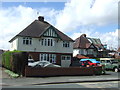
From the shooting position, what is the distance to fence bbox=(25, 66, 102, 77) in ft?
62.6

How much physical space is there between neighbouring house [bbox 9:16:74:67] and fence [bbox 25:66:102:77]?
14.9m

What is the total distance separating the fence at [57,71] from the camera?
62.6 ft

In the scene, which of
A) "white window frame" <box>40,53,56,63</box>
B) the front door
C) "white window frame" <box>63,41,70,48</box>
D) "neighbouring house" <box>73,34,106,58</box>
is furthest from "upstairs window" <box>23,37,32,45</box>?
"neighbouring house" <box>73,34,106,58</box>

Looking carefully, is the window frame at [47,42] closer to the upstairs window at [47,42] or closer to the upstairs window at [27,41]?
the upstairs window at [47,42]

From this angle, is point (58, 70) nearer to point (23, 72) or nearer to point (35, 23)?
Result: point (23, 72)

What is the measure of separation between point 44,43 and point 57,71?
1647cm

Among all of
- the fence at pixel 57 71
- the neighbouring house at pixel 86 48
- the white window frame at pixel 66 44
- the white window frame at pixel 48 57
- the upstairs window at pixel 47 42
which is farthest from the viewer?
the neighbouring house at pixel 86 48

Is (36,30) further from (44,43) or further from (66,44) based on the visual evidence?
(66,44)

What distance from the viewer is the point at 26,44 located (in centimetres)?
3500

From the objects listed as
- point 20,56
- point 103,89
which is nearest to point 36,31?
point 20,56

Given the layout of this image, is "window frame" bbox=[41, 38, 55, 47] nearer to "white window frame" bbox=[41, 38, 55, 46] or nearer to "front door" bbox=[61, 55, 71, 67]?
"white window frame" bbox=[41, 38, 55, 46]

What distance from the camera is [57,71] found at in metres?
20.6

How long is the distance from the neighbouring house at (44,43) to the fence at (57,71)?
585 inches

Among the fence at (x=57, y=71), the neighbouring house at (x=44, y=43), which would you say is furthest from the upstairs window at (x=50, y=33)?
the fence at (x=57, y=71)
